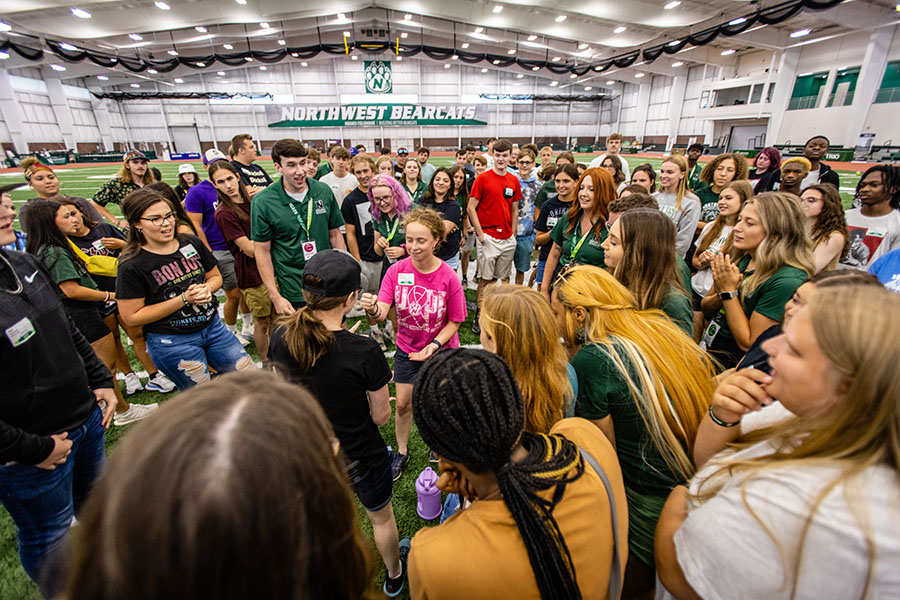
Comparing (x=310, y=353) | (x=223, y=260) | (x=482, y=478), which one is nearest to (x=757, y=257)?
(x=482, y=478)

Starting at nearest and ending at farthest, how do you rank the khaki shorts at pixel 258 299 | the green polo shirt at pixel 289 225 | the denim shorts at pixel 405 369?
1. the denim shorts at pixel 405 369
2. the green polo shirt at pixel 289 225
3. the khaki shorts at pixel 258 299

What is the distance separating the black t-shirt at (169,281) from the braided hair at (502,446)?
2.39 meters

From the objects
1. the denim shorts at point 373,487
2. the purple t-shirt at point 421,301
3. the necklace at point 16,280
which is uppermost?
the necklace at point 16,280

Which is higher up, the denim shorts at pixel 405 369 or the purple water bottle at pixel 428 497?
the denim shorts at pixel 405 369

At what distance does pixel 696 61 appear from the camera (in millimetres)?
27109

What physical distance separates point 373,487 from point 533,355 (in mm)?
1070

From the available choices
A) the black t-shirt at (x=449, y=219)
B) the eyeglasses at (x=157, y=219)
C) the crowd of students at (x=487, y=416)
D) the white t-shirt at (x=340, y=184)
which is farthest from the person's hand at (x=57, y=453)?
the white t-shirt at (x=340, y=184)

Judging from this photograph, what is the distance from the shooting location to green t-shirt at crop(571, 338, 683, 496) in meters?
1.52

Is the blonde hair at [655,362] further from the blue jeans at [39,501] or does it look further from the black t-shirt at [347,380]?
the blue jeans at [39,501]

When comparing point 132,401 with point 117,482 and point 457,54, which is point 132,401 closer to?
point 117,482

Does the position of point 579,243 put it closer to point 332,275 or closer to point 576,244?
point 576,244

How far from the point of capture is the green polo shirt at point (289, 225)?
10.8ft

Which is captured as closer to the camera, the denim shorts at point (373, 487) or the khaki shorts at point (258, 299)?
the denim shorts at point (373, 487)

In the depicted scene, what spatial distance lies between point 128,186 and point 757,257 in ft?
24.5
